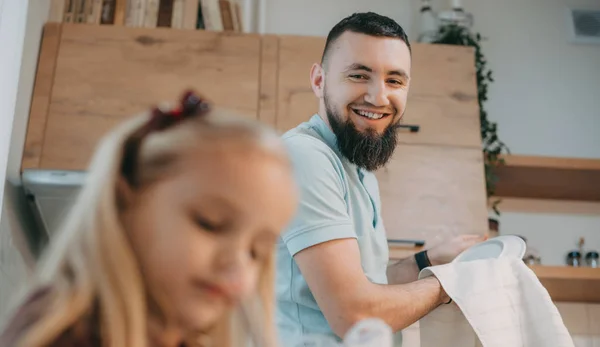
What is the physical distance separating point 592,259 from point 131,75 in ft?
4.60

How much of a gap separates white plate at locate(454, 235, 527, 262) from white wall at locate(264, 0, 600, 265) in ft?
4.17

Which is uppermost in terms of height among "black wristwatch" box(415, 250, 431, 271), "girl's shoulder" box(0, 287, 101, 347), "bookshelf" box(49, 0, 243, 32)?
"bookshelf" box(49, 0, 243, 32)

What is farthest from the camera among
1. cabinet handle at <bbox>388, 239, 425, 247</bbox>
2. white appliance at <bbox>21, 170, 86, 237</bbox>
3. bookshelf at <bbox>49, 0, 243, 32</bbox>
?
bookshelf at <bbox>49, 0, 243, 32</bbox>

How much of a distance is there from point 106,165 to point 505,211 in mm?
1952

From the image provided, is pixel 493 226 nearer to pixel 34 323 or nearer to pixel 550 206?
pixel 550 206

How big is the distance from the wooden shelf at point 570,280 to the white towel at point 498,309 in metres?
1.03

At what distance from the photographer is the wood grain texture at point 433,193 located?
6.39ft

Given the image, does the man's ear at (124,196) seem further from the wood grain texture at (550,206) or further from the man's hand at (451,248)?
the wood grain texture at (550,206)

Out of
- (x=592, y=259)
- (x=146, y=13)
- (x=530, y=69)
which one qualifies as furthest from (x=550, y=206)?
(x=146, y=13)

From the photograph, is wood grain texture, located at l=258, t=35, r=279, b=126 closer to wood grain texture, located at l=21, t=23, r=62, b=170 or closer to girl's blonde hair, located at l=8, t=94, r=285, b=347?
wood grain texture, located at l=21, t=23, r=62, b=170

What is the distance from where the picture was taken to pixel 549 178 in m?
2.22

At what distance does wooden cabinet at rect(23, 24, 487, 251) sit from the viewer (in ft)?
6.35

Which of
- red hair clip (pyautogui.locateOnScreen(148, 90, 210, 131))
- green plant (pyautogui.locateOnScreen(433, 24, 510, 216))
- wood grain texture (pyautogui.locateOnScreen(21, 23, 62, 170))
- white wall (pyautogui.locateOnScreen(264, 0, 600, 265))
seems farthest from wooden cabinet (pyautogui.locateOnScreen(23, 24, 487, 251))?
red hair clip (pyautogui.locateOnScreen(148, 90, 210, 131))

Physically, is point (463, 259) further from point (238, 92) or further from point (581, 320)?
point (581, 320)
